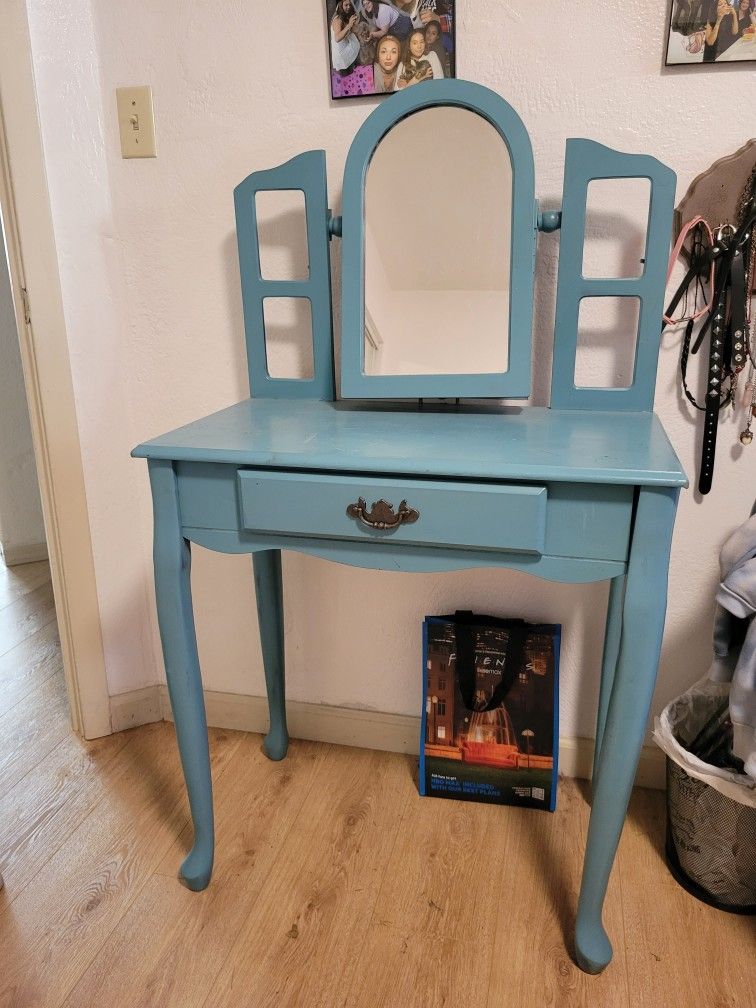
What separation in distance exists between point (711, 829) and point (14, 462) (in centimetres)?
253

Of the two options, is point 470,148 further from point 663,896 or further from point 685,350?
point 663,896

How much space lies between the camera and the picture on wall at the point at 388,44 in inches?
44.9

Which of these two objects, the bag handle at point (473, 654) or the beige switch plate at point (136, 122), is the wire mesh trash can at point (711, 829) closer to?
the bag handle at point (473, 654)

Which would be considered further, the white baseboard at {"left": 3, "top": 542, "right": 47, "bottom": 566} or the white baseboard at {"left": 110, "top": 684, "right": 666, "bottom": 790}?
the white baseboard at {"left": 3, "top": 542, "right": 47, "bottom": 566}

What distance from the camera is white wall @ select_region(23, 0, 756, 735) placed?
1125 mm

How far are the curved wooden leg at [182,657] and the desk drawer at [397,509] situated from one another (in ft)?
0.41

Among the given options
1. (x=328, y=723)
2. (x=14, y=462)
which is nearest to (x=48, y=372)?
(x=328, y=723)

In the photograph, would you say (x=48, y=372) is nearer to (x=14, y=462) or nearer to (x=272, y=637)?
(x=272, y=637)

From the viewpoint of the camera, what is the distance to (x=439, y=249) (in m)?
1.18

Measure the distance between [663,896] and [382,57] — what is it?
1.49 m

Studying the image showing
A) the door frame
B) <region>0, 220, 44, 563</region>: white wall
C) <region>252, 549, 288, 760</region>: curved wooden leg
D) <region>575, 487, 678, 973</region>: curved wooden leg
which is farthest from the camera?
<region>0, 220, 44, 563</region>: white wall

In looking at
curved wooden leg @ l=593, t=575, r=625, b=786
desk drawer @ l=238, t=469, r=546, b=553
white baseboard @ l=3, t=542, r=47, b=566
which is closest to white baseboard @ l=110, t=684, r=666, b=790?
curved wooden leg @ l=593, t=575, r=625, b=786

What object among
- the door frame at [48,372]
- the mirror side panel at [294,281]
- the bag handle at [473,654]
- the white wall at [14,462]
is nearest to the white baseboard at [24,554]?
the white wall at [14,462]

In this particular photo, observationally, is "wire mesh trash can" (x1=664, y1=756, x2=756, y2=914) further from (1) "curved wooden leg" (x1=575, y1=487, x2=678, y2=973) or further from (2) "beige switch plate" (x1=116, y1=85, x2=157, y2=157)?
(2) "beige switch plate" (x1=116, y1=85, x2=157, y2=157)
